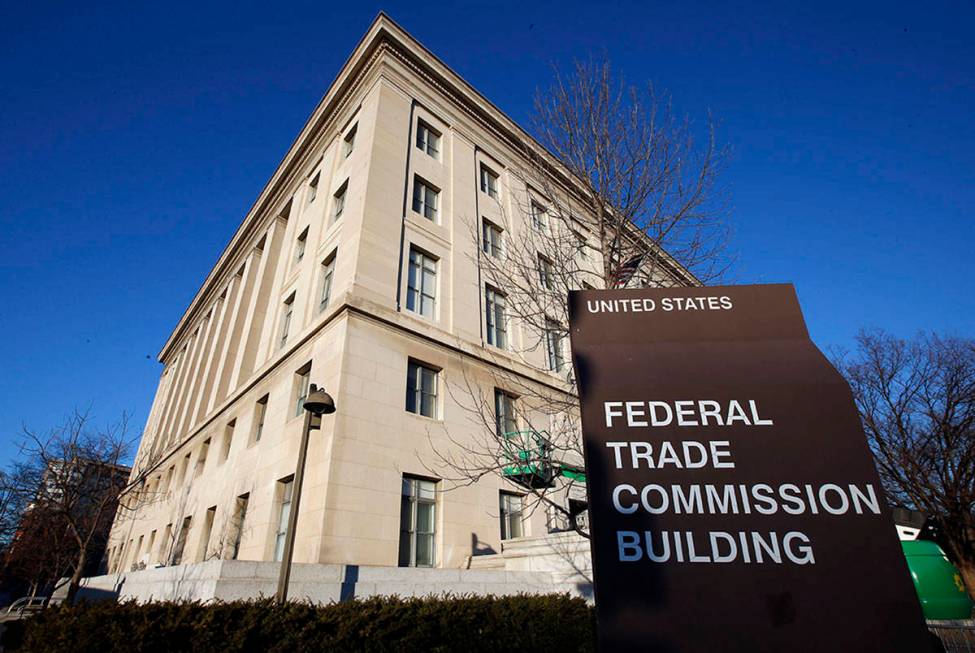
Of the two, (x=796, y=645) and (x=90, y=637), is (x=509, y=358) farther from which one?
(x=796, y=645)

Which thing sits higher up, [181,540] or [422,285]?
[422,285]

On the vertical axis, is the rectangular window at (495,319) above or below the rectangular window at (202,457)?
above

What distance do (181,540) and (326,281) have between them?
574 inches

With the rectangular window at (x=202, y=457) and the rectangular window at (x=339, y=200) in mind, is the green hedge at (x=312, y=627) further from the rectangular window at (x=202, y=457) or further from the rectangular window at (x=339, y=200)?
the rectangular window at (x=202, y=457)

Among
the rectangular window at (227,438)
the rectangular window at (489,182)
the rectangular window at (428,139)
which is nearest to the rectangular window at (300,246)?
the rectangular window at (428,139)

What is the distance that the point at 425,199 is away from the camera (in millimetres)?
20469

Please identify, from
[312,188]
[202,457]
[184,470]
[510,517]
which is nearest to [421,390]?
[510,517]

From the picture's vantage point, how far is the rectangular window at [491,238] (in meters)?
22.0

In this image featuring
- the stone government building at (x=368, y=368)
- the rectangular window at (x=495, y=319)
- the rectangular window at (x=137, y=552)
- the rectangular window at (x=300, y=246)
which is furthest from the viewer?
the rectangular window at (x=137, y=552)

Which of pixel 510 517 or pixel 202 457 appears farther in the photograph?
pixel 202 457

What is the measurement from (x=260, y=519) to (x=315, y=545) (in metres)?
4.71

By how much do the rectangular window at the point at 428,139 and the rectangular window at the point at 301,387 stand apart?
11.1 metres

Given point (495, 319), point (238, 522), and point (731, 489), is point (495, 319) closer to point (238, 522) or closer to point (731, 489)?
point (238, 522)

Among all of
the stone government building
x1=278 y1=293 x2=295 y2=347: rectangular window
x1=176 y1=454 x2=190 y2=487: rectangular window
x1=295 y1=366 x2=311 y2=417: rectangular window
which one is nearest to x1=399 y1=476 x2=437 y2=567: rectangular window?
the stone government building
